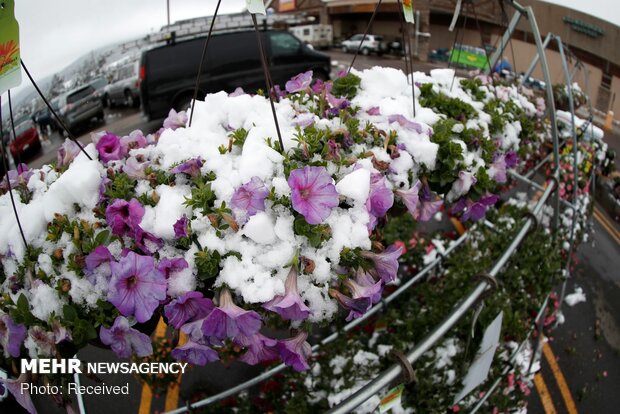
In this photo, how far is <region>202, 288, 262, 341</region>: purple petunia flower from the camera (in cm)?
Answer: 102

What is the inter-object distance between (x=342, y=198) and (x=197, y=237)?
0.40 meters

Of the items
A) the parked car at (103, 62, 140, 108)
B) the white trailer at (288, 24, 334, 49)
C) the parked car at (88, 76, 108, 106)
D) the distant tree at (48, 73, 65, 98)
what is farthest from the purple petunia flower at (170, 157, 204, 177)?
the white trailer at (288, 24, 334, 49)

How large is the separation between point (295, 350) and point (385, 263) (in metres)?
0.33

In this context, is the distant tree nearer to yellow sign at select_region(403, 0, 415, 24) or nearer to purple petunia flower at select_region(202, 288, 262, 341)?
yellow sign at select_region(403, 0, 415, 24)

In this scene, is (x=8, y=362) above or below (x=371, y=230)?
below

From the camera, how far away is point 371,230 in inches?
49.3

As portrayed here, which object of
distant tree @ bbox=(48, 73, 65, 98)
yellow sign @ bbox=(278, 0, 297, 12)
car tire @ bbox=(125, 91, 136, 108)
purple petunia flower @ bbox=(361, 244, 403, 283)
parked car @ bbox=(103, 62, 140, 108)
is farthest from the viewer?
yellow sign @ bbox=(278, 0, 297, 12)

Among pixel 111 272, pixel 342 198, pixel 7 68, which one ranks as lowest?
pixel 111 272

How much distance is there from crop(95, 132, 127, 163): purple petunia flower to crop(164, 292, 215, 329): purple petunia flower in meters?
0.59

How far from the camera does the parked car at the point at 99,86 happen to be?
9.56ft

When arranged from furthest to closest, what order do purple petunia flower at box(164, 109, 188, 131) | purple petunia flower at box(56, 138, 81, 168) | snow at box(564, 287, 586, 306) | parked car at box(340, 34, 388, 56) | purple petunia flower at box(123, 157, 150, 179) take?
1. parked car at box(340, 34, 388, 56)
2. snow at box(564, 287, 586, 306)
3. purple petunia flower at box(164, 109, 188, 131)
4. purple petunia flower at box(56, 138, 81, 168)
5. purple petunia flower at box(123, 157, 150, 179)


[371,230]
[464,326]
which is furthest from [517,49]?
[371,230]

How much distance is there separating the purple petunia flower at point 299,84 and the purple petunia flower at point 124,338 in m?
1.09

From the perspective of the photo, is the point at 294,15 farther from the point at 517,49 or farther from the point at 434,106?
the point at 517,49
